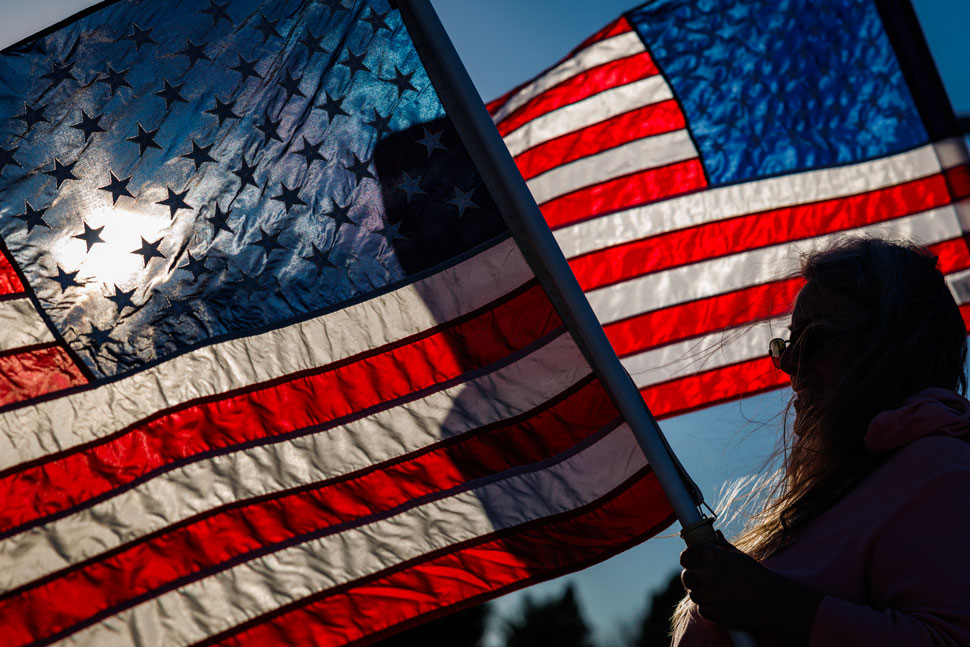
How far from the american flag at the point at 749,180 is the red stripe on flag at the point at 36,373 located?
3.14 m

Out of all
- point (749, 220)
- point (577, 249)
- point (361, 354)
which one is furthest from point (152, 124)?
point (749, 220)

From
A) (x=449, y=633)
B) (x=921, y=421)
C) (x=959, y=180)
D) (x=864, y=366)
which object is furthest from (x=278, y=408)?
(x=449, y=633)

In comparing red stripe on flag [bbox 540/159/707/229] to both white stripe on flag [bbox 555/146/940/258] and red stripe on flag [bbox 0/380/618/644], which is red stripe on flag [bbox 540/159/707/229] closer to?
white stripe on flag [bbox 555/146/940/258]

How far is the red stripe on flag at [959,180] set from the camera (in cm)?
510

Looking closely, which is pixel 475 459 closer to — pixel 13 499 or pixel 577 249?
pixel 13 499

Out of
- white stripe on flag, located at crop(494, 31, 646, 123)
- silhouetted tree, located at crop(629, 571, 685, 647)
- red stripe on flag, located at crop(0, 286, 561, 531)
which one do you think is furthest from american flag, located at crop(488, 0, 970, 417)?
silhouetted tree, located at crop(629, 571, 685, 647)

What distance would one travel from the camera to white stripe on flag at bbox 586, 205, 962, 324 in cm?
500

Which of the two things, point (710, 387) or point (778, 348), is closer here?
point (778, 348)

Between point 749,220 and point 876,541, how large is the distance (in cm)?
381

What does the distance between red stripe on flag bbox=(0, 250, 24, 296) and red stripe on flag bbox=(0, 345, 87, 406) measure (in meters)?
0.21

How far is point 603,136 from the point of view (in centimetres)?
541

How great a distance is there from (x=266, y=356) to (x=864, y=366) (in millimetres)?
1938

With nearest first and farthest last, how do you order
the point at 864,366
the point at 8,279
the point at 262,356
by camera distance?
1. the point at 864,366
2. the point at 8,279
3. the point at 262,356

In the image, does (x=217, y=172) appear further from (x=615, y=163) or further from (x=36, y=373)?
(x=615, y=163)
